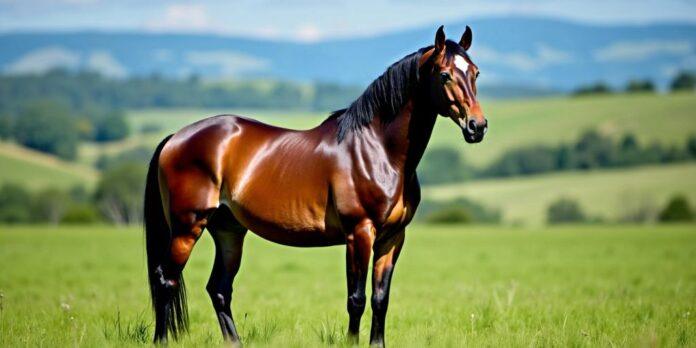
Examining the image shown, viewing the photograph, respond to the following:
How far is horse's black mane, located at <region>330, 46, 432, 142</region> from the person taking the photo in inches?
308

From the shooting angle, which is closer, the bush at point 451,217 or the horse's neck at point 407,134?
the horse's neck at point 407,134

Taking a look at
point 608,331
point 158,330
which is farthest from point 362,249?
point 608,331

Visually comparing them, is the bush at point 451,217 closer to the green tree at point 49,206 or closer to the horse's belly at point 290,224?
the green tree at point 49,206

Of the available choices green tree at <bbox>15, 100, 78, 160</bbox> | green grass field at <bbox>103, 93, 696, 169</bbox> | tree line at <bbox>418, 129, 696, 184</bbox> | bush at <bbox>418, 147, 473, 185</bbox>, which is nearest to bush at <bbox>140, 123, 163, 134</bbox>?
green grass field at <bbox>103, 93, 696, 169</bbox>

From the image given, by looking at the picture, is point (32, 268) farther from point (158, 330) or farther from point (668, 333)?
→ point (668, 333)

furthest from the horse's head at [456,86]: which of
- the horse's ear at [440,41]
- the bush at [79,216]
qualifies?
the bush at [79,216]

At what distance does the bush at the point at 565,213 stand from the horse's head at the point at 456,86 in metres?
77.9

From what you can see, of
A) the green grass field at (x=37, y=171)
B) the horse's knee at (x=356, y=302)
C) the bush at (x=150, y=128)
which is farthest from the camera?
the bush at (x=150, y=128)

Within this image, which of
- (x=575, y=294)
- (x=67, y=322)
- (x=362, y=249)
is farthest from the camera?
(x=575, y=294)

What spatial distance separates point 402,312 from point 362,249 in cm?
405

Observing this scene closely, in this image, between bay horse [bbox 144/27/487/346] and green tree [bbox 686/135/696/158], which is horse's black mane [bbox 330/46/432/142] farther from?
green tree [bbox 686/135/696/158]

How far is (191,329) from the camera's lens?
9.91 m

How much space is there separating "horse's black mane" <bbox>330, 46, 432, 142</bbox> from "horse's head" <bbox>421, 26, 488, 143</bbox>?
0.21 meters

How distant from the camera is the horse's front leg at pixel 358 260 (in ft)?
24.7
